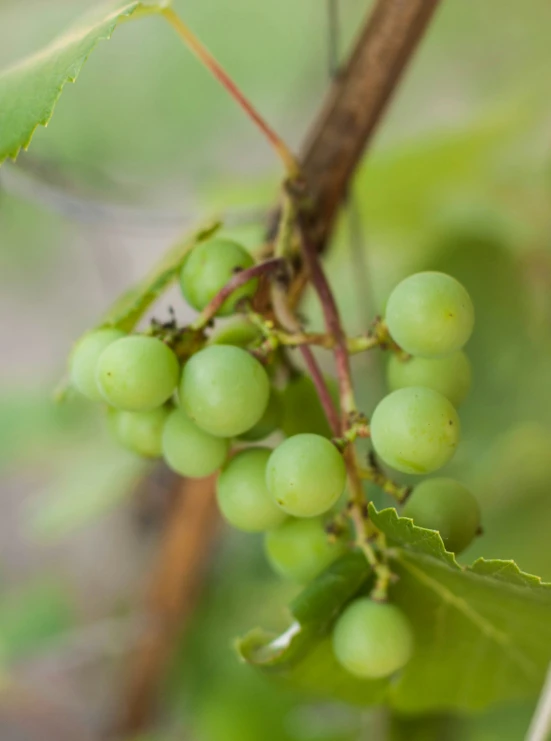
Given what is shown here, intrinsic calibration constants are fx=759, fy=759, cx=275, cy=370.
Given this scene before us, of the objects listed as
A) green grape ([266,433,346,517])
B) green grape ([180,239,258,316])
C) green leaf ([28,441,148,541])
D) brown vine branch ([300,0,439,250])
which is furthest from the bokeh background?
green grape ([266,433,346,517])

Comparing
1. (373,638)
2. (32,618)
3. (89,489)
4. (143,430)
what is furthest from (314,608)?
(32,618)

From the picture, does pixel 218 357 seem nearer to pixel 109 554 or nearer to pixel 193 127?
pixel 193 127

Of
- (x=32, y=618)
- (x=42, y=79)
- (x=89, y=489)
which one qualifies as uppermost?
(x=42, y=79)

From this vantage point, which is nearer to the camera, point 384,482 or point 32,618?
point 384,482

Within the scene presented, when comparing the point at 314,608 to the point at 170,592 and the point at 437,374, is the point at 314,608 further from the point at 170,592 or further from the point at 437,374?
Answer: the point at 170,592

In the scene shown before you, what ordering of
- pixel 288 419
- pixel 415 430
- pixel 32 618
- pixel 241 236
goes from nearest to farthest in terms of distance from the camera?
pixel 415 430, pixel 288 419, pixel 241 236, pixel 32 618

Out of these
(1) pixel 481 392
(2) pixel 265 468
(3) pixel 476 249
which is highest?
(2) pixel 265 468

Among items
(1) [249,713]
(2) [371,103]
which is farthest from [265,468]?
(1) [249,713]
